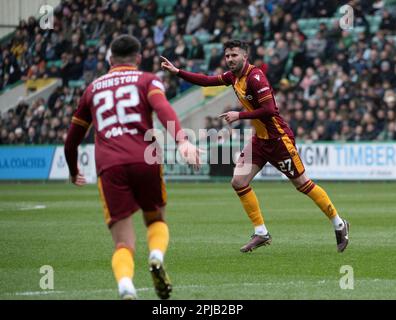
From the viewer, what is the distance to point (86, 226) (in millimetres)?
15234

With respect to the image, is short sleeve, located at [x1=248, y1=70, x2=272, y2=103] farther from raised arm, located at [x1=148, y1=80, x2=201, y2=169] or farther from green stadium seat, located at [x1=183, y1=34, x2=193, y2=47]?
green stadium seat, located at [x1=183, y1=34, x2=193, y2=47]

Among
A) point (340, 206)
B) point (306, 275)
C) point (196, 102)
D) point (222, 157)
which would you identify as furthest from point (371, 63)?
point (306, 275)

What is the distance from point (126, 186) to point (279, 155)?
15.4ft

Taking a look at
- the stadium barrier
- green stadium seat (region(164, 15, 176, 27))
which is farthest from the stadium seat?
green stadium seat (region(164, 15, 176, 27))

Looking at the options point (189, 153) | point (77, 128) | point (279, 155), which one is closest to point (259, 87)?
point (279, 155)

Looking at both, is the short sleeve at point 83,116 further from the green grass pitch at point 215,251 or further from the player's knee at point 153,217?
the green grass pitch at point 215,251

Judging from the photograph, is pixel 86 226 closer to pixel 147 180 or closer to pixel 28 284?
pixel 28 284

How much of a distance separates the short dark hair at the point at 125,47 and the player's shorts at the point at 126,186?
90 cm

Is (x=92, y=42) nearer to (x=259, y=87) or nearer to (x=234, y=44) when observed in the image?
(x=234, y=44)

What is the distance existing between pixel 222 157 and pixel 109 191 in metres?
20.8

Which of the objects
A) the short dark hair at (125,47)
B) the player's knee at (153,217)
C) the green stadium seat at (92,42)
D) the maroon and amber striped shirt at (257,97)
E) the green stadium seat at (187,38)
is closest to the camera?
the short dark hair at (125,47)

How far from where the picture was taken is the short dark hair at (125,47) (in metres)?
7.55

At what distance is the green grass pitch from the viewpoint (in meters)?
A: 8.47

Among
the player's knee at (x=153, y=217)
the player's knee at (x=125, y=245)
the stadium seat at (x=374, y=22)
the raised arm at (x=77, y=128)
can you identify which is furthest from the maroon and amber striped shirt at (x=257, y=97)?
the stadium seat at (x=374, y=22)
